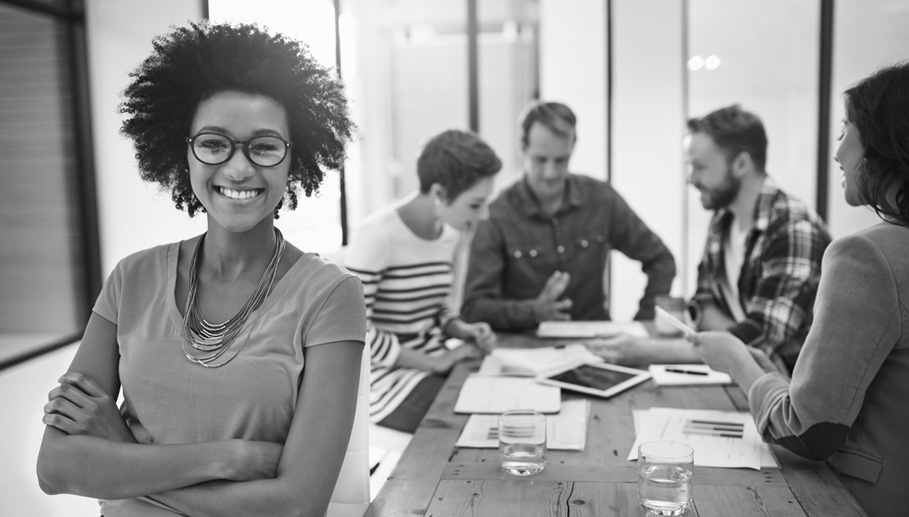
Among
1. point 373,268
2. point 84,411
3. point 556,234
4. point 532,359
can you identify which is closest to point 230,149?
point 84,411

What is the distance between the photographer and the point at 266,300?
1.45m

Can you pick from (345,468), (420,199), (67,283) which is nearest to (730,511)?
(345,468)

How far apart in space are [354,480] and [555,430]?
0.48m

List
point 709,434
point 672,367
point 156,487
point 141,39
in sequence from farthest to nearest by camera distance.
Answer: point 141,39
point 672,367
point 709,434
point 156,487

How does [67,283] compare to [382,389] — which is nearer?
[382,389]

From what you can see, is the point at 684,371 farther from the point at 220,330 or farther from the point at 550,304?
the point at 220,330

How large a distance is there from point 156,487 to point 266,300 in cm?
36

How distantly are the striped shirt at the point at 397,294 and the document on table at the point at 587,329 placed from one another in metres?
0.38

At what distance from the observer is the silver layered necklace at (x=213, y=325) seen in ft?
4.59

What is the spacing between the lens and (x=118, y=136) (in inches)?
139

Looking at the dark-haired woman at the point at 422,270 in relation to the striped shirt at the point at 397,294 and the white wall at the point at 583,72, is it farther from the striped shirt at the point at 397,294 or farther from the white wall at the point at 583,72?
the white wall at the point at 583,72

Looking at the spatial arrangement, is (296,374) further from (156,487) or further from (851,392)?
(851,392)

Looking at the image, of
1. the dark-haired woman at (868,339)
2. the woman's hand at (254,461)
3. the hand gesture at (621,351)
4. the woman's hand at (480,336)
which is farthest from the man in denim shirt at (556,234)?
the woman's hand at (254,461)

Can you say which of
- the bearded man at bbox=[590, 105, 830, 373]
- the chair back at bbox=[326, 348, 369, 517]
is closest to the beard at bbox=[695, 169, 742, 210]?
the bearded man at bbox=[590, 105, 830, 373]
